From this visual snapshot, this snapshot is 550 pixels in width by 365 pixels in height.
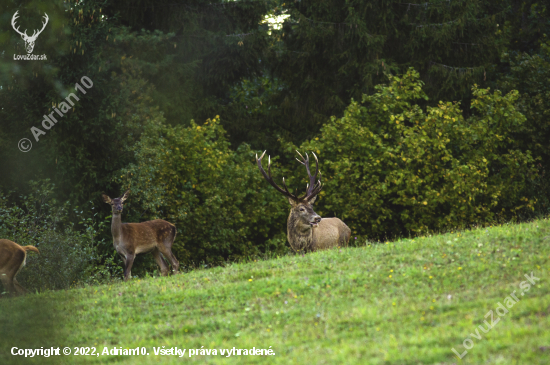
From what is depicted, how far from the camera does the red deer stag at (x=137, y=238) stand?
46.4 feet

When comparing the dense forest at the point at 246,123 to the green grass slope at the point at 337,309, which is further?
the dense forest at the point at 246,123

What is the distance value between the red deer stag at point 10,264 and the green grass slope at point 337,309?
2.92 feet

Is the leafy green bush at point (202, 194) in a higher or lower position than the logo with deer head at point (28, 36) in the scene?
lower

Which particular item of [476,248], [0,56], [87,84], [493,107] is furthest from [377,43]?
[476,248]

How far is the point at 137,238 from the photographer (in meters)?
14.5

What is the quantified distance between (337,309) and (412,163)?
46.0 ft

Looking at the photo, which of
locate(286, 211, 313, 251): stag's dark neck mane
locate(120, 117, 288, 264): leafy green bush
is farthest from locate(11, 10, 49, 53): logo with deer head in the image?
locate(286, 211, 313, 251): stag's dark neck mane

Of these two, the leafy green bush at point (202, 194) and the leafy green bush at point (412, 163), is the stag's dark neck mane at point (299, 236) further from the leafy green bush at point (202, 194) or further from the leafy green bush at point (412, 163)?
the leafy green bush at point (412, 163)

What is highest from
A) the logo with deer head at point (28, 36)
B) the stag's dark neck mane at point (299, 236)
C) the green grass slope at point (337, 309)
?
the logo with deer head at point (28, 36)

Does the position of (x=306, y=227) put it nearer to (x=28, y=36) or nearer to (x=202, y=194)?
(x=202, y=194)

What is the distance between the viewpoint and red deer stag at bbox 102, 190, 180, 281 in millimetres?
14148

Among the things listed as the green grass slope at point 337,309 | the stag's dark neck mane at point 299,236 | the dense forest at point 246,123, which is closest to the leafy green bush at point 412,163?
the dense forest at point 246,123

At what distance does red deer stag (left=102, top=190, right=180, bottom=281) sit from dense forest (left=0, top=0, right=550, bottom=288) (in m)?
1.08

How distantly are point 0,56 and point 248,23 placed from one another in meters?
12.2
